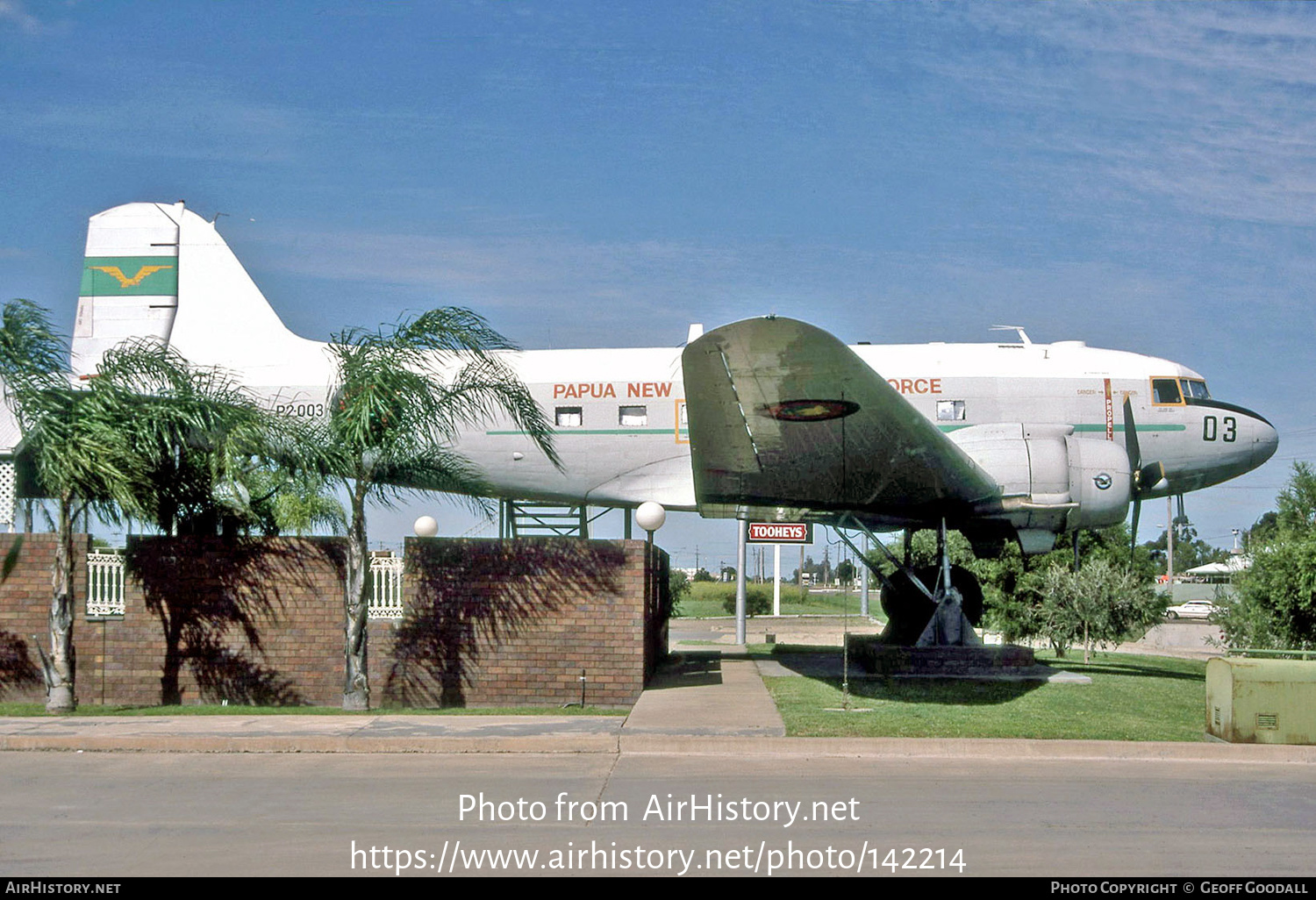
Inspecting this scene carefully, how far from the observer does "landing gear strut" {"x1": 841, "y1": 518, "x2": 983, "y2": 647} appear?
1719 centimetres

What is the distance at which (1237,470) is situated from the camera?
1958 cm

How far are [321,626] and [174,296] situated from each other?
9860 mm

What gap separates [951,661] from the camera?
16.9m

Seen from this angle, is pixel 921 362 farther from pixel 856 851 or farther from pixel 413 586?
pixel 856 851

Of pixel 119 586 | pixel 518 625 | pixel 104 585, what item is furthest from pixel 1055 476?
pixel 104 585

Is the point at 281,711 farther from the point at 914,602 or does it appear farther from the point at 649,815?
the point at 914,602

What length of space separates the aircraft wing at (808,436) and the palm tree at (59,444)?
7.07 m

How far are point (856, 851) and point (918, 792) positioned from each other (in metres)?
2.14

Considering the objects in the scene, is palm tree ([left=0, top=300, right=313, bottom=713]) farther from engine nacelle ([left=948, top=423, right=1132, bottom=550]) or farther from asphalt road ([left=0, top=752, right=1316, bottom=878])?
engine nacelle ([left=948, top=423, right=1132, bottom=550])

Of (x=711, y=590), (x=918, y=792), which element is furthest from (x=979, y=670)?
(x=711, y=590)

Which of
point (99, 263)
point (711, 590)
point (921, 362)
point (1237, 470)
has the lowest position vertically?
point (711, 590)

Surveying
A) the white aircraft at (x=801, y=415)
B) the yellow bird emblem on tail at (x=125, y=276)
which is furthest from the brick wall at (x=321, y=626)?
the yellow bird emblem on tail at (x=125, y=276)

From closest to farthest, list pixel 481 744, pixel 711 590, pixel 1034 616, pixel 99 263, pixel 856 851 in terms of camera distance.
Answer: pixel 856 851, pixel 481 744, pixel 99 263, pixel 1034 616, pixel 711 590

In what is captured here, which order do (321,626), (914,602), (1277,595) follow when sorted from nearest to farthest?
(321,626)
(914,602)
(1277,595)
